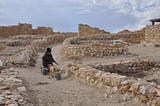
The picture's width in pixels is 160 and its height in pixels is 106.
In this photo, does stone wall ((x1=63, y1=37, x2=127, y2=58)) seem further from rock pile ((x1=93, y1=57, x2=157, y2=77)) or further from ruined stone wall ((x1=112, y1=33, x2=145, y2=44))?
ruined stone wall ((x1=112, y1=33, x2=145, y2=44))

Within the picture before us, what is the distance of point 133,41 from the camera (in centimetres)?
3575

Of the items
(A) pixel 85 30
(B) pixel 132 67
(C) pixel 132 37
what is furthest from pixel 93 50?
(A) pixel 85 30

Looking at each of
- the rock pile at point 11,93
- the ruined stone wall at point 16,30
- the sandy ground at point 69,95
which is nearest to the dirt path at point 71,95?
the sandy ground at point 69,95

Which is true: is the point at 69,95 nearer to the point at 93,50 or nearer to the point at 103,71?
the point at 103,71

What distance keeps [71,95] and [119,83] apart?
131cm

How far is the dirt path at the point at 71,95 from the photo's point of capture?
27.9 ft

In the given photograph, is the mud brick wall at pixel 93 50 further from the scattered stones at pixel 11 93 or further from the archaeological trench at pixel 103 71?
the scattered stones at pixel 11 93

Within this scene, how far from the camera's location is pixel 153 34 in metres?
28.2

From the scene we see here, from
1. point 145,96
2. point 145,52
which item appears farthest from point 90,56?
point 145,96

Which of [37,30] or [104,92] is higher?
[37,30]

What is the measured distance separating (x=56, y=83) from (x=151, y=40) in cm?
1845

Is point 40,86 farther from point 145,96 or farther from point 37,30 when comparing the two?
point 37,30

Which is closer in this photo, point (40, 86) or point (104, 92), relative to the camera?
point (104, 92)

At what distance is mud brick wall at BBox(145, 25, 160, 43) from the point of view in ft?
90.5
